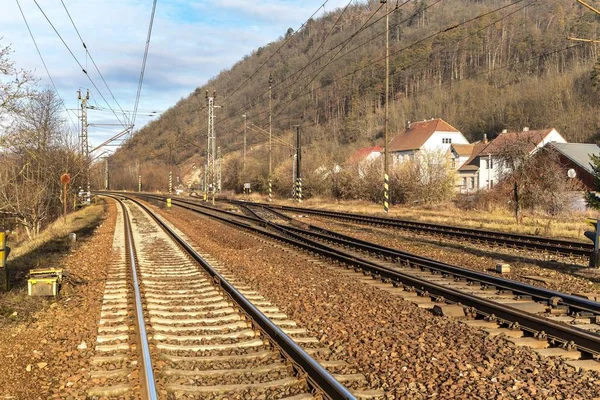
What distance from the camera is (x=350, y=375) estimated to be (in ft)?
17.2

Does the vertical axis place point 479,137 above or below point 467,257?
above

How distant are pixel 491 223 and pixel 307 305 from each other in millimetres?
19882

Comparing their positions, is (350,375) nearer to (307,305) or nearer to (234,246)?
(307,305)

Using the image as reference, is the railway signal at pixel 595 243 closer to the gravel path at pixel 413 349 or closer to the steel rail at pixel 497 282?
the steel rail at pixel 497 282

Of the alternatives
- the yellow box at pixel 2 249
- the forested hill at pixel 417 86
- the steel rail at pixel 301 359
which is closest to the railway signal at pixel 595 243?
the steel rail at pixel 301 359

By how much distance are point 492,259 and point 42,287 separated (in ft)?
36.6

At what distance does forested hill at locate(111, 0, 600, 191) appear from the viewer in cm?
8088

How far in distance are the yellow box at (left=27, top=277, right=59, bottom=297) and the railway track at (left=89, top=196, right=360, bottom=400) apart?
1024 millimetres

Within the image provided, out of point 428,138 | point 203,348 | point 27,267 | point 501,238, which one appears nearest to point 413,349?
point 203,348

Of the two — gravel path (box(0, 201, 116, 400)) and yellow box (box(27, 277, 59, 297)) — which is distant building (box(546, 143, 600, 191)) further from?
yellow box (box(27, 277, 59, 297))

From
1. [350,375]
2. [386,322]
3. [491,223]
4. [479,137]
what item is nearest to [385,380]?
[350,375]

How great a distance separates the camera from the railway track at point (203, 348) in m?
4.88

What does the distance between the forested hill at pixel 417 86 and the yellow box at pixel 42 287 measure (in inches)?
2071

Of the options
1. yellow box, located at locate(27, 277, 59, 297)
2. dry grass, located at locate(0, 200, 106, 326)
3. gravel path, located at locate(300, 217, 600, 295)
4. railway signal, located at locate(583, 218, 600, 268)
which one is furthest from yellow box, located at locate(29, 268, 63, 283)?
railway signal, located at locate(583, 218, 600, 268)
